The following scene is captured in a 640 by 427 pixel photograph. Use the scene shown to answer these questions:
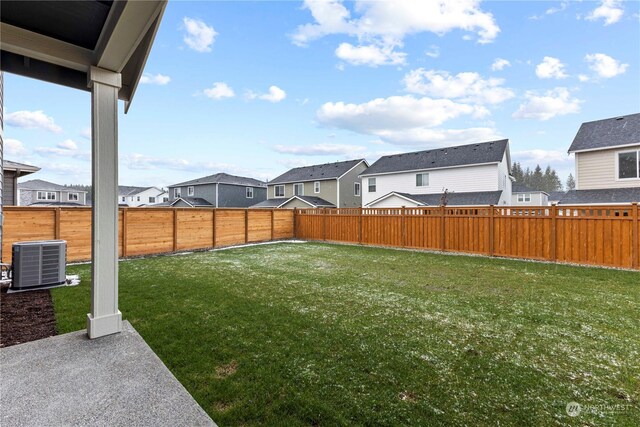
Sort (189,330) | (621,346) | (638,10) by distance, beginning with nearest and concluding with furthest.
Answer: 1. (621,346)
2. (189,330)
3. (638,10)

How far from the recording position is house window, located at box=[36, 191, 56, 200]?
103 feet

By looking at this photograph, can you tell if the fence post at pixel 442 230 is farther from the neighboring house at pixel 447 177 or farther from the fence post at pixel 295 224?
the neighboring house at pixel 447 177

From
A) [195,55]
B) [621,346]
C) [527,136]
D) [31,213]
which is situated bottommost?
[621,346]

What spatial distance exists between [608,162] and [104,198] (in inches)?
682

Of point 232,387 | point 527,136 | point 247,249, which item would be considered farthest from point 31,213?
point 527,136

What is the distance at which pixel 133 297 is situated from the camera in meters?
4.50

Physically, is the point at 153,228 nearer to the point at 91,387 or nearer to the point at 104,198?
the point at 104,198

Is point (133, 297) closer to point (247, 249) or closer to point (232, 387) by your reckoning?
point (232, 387)

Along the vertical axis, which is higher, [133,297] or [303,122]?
[303,122]

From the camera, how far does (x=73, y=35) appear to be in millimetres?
2771

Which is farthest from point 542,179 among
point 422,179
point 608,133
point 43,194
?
point 43,194

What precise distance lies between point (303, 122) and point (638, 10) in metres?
15.1

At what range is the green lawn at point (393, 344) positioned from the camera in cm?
198

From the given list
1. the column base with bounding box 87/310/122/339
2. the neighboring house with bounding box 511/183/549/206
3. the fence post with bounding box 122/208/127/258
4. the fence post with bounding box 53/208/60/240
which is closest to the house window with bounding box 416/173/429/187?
the neighboring house with bounding box 511/183/549/206
